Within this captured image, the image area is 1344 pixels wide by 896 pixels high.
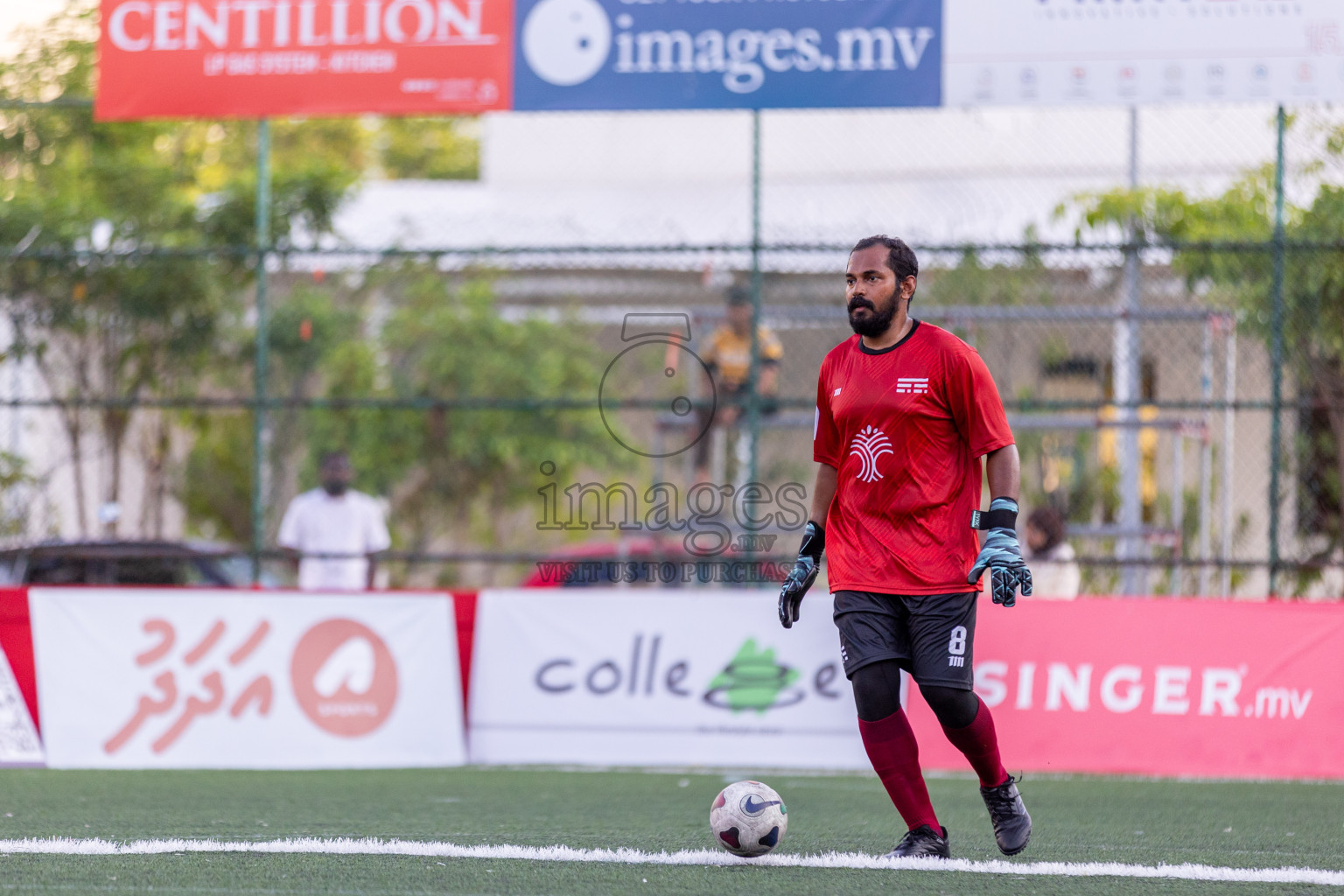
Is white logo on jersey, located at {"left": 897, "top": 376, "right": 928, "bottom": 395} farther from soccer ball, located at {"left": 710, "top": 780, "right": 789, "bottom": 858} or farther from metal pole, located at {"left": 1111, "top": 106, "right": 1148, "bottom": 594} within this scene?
metal pole, located at {"left": 1111, "top": 106, "right": 1148, "bottom": 594}

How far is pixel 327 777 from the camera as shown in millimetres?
8000

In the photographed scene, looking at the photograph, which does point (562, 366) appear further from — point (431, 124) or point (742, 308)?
point (431, 124)

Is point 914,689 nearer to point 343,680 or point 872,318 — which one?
point 343,680

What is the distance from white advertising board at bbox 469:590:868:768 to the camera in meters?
8.65

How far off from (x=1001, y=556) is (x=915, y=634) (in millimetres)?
380

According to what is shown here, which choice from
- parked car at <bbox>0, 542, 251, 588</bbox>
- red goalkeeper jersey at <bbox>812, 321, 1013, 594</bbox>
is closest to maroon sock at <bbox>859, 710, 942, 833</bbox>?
red goalkeeper jersey at <bbox>812, 321, 1013, 594</bbox>

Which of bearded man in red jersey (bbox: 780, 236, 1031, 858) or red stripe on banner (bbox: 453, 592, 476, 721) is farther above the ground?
bearded man in red jersey (bbox: 780, 236, 1031, 858)

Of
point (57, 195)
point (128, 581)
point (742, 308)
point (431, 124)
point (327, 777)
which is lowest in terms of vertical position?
point (327, 777)

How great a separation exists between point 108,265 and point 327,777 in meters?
5.44

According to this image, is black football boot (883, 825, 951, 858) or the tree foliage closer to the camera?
black football boot (883, 825, 951, 858)

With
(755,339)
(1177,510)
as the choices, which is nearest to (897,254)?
(755,339)

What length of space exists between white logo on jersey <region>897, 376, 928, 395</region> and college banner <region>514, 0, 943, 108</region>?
4.55m

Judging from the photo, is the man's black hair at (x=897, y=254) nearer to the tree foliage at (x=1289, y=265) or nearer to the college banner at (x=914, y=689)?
the college banner at (x=914, y=689)

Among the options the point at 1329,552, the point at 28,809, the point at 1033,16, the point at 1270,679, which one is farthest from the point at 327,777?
the point at 1329,552
